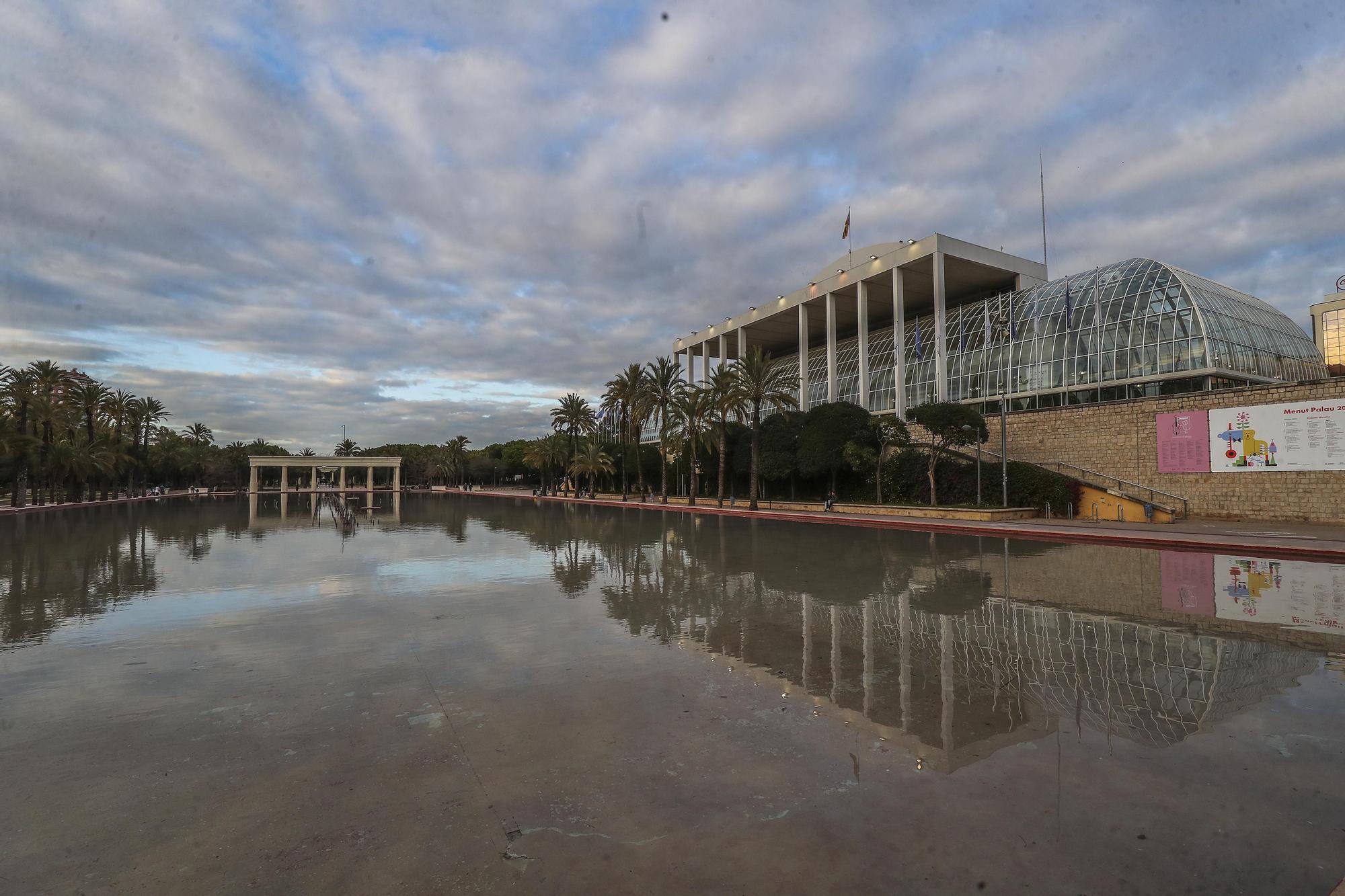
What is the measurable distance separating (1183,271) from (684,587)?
143 ft

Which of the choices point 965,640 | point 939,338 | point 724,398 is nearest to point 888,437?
point 724,398

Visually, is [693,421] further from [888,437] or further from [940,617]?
[940,617]

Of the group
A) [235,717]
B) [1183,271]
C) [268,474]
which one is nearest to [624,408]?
[1183,271]

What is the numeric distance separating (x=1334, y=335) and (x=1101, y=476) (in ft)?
312

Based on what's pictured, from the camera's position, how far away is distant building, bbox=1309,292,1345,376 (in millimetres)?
93938

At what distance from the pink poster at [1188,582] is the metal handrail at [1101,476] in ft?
50.4

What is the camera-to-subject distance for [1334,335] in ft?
311

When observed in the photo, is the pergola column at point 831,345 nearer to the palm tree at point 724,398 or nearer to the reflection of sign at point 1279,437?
the palm tree at point 724,398

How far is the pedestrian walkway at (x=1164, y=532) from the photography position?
19406mm

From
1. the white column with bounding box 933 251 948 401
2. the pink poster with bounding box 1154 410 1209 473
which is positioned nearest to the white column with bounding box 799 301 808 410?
the white column with bounding box 933 251 948 401

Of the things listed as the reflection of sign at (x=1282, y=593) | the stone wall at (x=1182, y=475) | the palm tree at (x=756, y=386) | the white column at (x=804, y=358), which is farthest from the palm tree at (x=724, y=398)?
the reflection of sign at (x=1282, y=593)

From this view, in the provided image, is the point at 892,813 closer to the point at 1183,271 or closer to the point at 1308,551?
the point at 1308,551

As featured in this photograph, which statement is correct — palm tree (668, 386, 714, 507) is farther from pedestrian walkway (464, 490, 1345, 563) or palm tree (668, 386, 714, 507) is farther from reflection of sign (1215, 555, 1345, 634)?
reflection of sign (1215, 555, 1345, 634)

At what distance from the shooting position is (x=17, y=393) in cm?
5066
